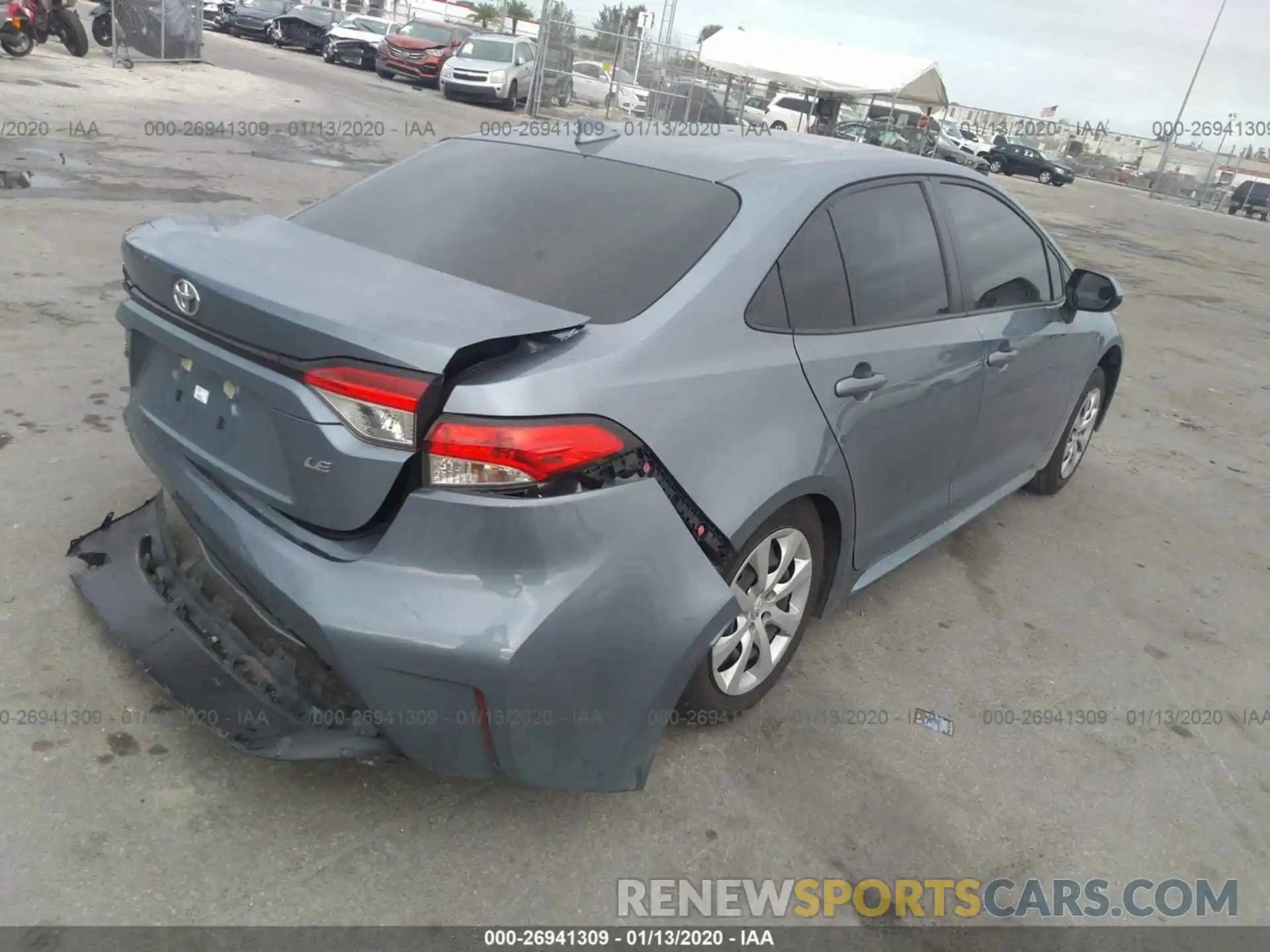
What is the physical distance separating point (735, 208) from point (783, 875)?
1.83m

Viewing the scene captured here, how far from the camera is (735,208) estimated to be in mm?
2879

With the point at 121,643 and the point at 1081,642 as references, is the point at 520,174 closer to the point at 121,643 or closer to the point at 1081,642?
the point at 121,643

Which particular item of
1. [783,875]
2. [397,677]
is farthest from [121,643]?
[783,875]

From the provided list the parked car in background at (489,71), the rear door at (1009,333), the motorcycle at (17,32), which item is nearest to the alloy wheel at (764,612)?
the rear door at (1009,333)

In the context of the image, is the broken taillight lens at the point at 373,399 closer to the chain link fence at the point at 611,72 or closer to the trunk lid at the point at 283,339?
the trunk lid at the point at 283,339

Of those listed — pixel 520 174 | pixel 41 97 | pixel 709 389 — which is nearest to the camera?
pixel 709 389

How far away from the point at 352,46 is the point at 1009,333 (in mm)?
27370

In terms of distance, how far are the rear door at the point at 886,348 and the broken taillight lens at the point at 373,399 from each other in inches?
47.4

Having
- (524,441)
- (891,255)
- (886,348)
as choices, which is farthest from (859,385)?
(524,441)

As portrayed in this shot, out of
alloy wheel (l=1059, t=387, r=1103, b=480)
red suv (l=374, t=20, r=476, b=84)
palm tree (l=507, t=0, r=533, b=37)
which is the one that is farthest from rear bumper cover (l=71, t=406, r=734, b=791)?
palm tree (l=507, t=0, r=533, b=37)

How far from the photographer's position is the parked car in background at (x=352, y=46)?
2712cm

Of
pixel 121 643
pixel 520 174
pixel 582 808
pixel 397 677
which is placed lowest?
pixel 582 808

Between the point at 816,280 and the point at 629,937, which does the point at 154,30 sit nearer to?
the point at 816,280

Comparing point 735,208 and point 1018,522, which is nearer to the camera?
point 735,208
